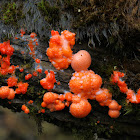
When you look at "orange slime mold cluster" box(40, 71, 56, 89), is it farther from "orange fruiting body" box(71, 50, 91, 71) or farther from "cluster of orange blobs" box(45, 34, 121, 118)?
"orange fruiting body" box(71, 50, 91, 71)

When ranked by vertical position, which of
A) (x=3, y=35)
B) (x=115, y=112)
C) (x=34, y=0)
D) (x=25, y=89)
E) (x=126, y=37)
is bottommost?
(x=115, y=112)

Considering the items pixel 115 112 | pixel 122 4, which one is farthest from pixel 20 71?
pixel 122 4

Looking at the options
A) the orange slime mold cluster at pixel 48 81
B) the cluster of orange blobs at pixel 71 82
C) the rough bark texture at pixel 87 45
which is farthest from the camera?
the orange slime mold cluster at pixel 48 81

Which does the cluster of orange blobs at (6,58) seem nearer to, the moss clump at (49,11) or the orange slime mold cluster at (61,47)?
the orange slime mold cluster at (61,47)

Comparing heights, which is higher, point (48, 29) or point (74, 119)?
point (48, 29)

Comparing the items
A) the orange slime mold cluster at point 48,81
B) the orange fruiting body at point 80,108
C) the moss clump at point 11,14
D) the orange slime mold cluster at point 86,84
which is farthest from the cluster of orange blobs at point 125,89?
the moss clump at point 11,14

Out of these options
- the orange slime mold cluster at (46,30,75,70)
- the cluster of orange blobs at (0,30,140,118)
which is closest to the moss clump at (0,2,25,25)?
the cluster of orange blobs at (0,30,140,118)

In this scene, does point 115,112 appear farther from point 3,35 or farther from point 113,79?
point 3,35
